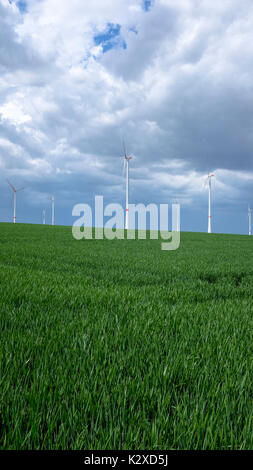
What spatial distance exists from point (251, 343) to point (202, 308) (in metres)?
1.86

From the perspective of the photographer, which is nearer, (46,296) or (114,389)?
(114,389)

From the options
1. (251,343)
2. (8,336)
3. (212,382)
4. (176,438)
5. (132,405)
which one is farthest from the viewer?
(251,343)

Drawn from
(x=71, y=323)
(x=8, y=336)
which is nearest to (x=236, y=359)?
(x=71, y=323)

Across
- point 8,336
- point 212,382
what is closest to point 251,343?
point 212,382

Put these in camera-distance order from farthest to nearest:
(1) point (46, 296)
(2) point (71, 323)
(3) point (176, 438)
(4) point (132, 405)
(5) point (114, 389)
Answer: (1) point (46, 296), (2) point (71, 323), (5) point (114, 389), (4) point (132, 405), (3) point (176, 438)

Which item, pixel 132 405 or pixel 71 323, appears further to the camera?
pixel 71 323

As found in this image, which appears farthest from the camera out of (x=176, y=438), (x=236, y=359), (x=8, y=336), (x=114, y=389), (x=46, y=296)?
(x=46, y=296)
